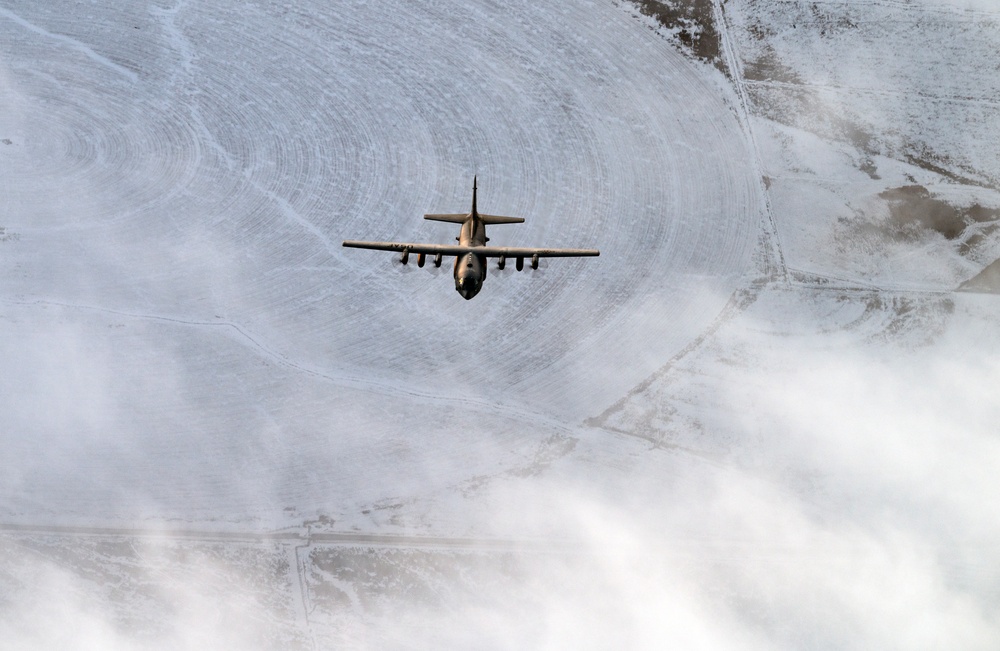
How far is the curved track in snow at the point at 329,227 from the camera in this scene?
4669cm

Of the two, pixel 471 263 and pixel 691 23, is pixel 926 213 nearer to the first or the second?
pixel 691 23

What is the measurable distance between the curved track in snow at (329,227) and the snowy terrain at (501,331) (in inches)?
8.7

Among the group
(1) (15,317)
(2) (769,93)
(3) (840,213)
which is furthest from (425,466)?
(2) (769,93)

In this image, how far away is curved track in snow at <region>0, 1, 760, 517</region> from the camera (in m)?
46.7

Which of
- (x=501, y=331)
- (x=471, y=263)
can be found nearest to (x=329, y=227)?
(x=471, y=263)

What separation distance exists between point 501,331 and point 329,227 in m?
13.3

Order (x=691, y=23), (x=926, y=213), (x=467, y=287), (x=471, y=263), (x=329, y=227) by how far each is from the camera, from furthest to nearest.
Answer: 1. (x=691, y=23)
2. (x=926, y=213)
3. (x=329, y=227)
4. (x=467, y=287)
5. (x=471, y=263)

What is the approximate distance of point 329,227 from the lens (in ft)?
176

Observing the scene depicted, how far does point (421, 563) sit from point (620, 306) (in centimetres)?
1917

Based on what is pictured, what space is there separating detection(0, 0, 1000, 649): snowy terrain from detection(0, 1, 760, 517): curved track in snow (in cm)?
22

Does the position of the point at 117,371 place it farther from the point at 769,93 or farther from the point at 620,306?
the point at 769,93

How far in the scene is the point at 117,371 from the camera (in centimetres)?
4828

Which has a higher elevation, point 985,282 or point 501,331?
point 985,282

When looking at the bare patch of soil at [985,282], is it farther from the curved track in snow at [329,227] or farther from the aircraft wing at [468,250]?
the aircraft wing at [468,250]
